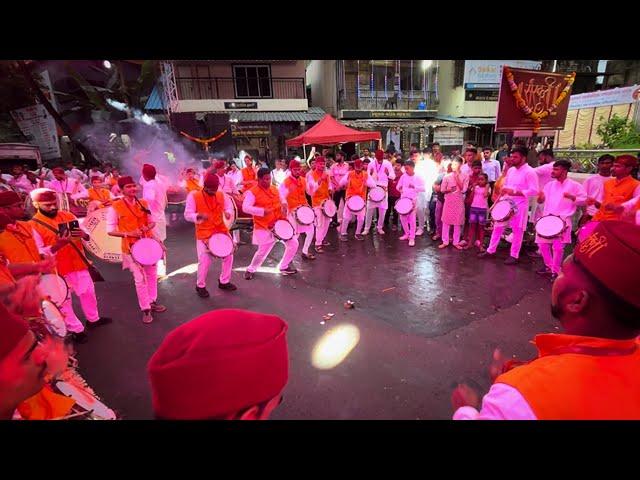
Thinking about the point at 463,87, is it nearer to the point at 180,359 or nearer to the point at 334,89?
the point at 334,89

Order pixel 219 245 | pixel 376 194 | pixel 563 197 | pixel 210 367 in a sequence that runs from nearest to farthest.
→ pixel 210 367 < pixel 219 245 < pixel 563 197 < pixel 376 194

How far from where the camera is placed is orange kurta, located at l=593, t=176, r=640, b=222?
16.9ft

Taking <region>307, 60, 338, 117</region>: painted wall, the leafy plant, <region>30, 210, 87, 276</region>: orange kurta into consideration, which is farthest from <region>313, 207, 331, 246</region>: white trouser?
<region>307, 60, 338, 117</region>: painted wall

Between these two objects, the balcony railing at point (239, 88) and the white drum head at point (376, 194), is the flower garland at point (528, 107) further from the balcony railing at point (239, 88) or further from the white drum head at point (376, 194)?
the balcony railing at point (239, 88)

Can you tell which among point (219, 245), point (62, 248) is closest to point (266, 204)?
point (219, 245)

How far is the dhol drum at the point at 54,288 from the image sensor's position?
3480 mm

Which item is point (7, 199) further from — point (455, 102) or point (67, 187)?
point (455, 102)

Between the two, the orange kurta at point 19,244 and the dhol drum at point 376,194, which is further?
the dhol drum at point 376,194

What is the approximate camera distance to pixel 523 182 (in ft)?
19.9

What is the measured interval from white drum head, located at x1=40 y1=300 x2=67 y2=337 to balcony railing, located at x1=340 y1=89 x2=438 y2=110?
19.3m

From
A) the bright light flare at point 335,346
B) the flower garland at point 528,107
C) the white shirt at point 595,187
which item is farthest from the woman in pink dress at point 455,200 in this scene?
the bright light flare at point 335,346

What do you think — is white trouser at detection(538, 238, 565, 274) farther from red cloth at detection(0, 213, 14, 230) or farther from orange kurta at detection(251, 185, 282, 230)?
red cloth at detection(0, 213, 14, 230)

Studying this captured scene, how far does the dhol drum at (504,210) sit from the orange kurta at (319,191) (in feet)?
12.3

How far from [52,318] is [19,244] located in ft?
2.96
